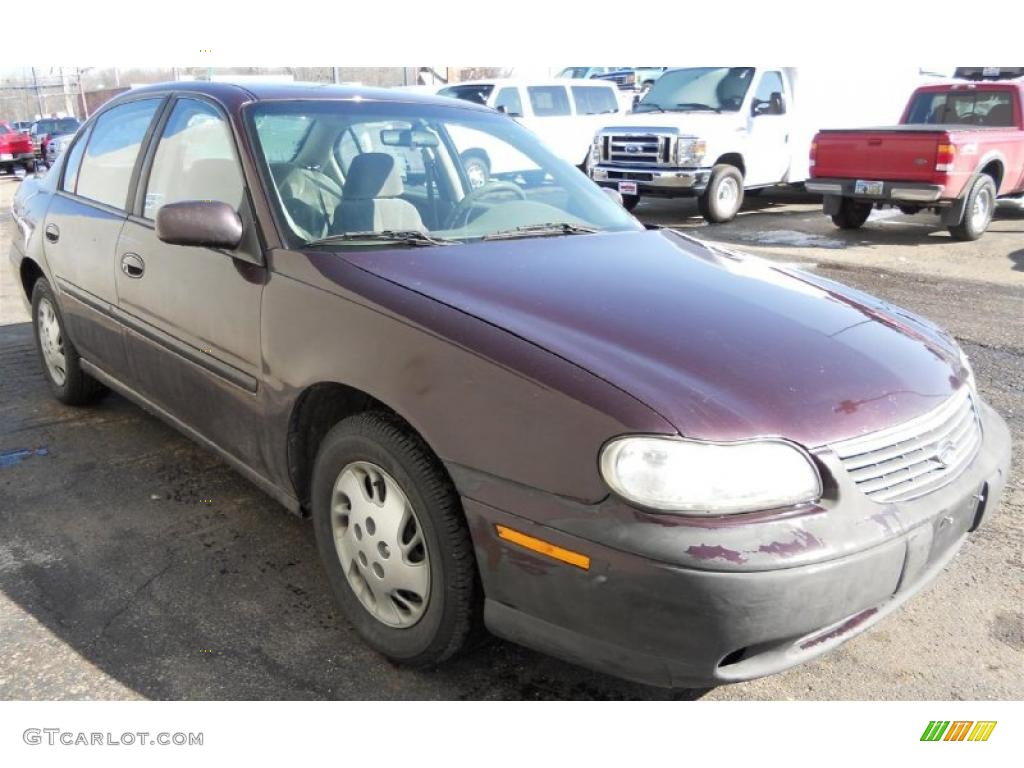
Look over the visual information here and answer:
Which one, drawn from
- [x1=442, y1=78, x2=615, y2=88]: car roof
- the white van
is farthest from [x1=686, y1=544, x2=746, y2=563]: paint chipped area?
[x1=442, y1=78, x2=615, y2=88]: car roof

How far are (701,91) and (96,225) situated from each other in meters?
10.2

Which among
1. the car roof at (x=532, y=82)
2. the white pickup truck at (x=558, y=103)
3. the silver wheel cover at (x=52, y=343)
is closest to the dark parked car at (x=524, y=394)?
the silver wheel cover at (x=52, y=343)

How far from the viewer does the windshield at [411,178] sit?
2.92m

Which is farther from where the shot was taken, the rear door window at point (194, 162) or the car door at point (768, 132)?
the car door at point (768, 132)

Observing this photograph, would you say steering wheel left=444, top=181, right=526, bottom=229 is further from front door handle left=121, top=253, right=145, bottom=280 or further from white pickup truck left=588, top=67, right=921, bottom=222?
white pickup truck left=588, top=67, right=921, bottom=222

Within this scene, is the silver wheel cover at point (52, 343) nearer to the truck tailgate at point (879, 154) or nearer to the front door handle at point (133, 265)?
the front door handle at point (133, 265)

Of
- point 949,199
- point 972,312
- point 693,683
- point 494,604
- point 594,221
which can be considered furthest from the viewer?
A: point 949,199

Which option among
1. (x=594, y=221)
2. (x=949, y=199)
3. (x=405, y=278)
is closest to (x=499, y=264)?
(x=405, y=278)

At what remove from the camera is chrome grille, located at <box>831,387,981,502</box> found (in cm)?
206

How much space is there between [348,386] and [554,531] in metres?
0.86

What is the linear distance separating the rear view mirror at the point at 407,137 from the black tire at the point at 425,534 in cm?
134

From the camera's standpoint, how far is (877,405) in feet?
7.16

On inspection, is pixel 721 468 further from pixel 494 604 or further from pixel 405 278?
pixel 405 278

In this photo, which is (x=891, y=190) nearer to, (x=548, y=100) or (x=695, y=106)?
(x=695, y=106)
